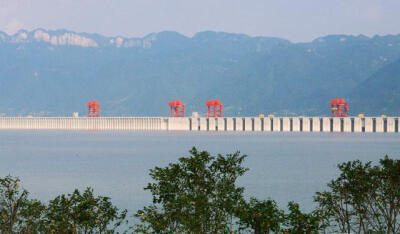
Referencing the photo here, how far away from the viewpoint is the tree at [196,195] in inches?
714

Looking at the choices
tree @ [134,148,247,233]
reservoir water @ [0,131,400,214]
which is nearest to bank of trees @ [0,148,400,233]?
tree @ [134,148,247,233]

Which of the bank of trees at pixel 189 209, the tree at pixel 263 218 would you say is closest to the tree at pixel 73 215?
the bank of trees at pixel 189 209

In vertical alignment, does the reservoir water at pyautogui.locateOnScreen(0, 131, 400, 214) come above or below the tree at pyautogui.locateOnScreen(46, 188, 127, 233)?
below

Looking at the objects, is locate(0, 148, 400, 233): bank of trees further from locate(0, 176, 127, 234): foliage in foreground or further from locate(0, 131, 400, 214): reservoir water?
locate(0, 131, 400, 214): reservoir water

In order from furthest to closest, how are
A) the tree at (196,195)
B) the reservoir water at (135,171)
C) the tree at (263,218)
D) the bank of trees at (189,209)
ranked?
the reservoir water at (135,171), the tree at (196,195), the bank of trees at (189,209), the tree at (263,218)

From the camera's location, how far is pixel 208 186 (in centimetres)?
1900

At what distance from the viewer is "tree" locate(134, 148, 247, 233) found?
18.1 m

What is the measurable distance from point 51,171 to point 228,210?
58.1m

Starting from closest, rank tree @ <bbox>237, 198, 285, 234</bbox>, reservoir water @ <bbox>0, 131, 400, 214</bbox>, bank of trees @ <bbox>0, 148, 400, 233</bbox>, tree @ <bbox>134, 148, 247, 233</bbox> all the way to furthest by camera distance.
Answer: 1. tree @ <bbox>237, 198, 285, 234</bbox>
2. bank of trees @ <bbox>0, 148, 400, 233</bbox>
3. tree @ <bbox>134, 148, 247, 233</bbox>
4. reservoir water @ <bbox>0, 131, 400, 214</bbox>

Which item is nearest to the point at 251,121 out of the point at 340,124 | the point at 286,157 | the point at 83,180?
the point at 340,124

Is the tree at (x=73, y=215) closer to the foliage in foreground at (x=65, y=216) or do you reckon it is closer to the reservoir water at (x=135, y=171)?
the foliage in foreground at (x=65, y=216)

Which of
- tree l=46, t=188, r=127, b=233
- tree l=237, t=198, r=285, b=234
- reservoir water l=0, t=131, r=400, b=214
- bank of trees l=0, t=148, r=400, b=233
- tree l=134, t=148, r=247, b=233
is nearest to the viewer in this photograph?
tree l=237, t=198, r=285, b=234

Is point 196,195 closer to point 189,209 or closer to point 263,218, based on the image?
point 189,209

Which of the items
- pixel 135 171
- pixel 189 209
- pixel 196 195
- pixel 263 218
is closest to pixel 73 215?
pixel 189 209
